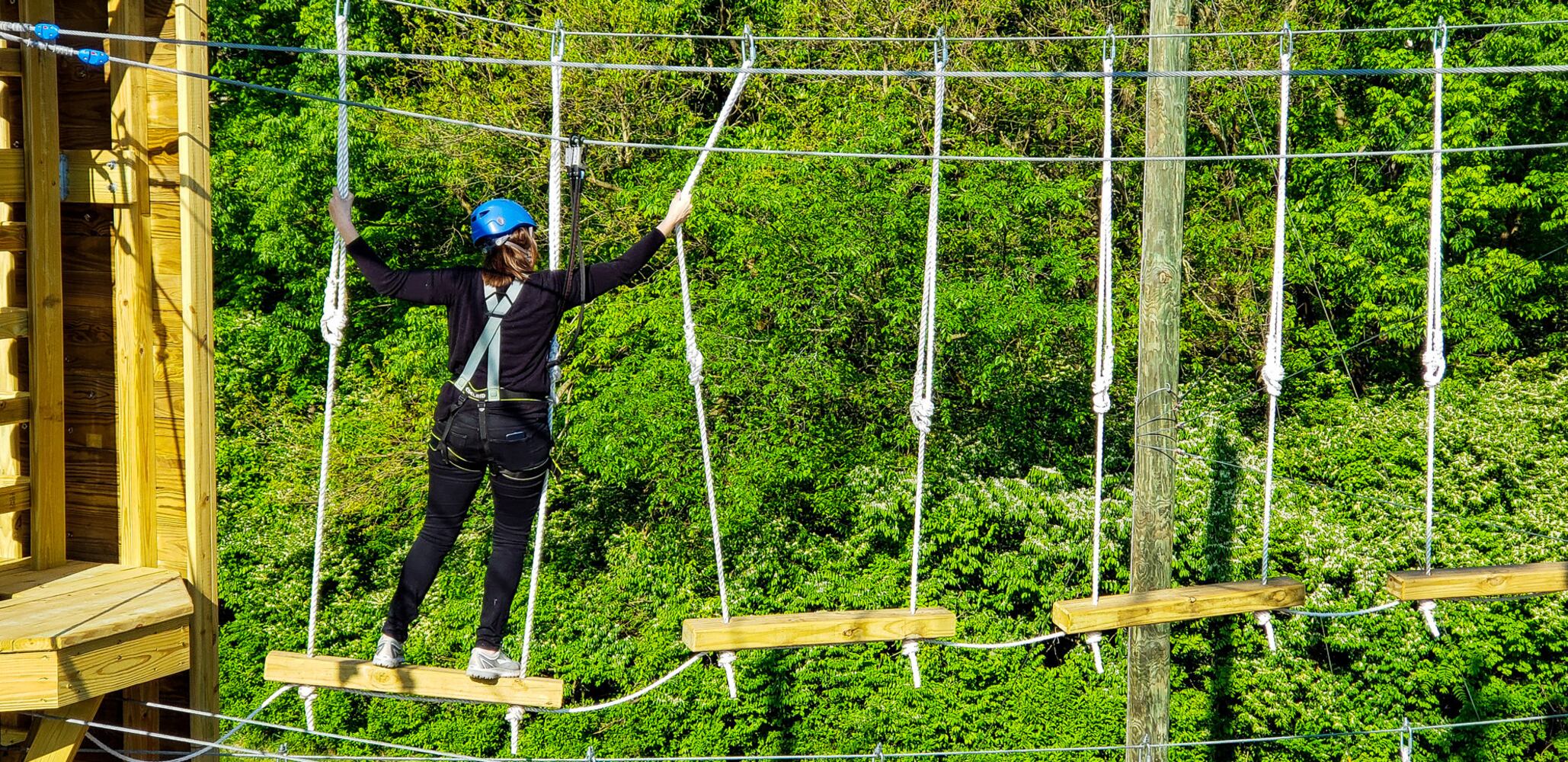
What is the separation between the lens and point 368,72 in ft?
38.1

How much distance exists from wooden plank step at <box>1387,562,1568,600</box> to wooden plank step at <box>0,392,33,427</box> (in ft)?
13.3

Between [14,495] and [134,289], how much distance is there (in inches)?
24.3

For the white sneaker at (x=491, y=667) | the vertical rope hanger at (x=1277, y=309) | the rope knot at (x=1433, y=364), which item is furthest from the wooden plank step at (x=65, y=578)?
the rope knot at (x=1433, y=364)

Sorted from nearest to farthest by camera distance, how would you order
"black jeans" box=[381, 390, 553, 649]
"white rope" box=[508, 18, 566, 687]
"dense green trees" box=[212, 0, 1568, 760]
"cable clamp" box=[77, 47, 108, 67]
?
"cable clamp" box=[77, 47, 108, 67]
"black jeans" box=[381, 390, 553, 649]
"white rope" box=[508, 18, 566, 687]
"dense green trees" box=[212, 0, 1568, 760]

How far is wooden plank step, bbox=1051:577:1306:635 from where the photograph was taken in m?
4.25

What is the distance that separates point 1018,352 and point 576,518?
3.62 m

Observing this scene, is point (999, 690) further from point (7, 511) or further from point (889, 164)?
point (7, 511)

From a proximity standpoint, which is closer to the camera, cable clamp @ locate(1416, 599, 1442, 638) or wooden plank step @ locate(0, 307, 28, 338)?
wooden plank step @ locate(0, 307, 28, 338)

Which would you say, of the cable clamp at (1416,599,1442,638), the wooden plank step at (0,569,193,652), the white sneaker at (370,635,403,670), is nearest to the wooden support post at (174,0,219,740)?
the wooden plank step at (0,569,193,652)

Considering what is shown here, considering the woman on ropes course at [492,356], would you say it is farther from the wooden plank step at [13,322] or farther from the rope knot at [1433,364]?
the rope knot at [1433,364]

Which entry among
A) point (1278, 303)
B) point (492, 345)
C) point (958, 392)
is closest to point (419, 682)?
point (492, 345)

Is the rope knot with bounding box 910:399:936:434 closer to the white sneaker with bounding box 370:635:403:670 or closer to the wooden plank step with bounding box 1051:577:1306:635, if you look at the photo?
the wooden plank step with bounding box 1051:577:1306:635

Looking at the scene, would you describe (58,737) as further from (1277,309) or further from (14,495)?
(1277,309)

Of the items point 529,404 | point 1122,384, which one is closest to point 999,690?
point 1122,384
